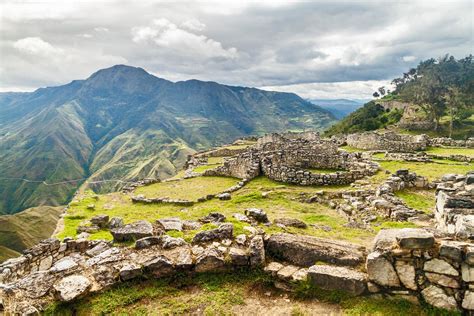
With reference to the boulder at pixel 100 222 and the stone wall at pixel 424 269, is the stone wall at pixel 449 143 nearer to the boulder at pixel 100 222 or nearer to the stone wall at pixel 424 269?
the stone wall at pixel 424 269

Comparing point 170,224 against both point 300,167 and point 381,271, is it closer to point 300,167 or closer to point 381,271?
point 381,271

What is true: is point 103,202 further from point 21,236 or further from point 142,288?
point 21,236

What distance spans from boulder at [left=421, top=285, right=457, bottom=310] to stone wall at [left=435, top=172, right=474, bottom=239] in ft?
5.81

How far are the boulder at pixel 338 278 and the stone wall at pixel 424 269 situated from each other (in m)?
0.29

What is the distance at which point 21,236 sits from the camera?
80000mm

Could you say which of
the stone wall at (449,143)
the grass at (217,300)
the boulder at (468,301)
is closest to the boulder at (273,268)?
the grass at (217,300)

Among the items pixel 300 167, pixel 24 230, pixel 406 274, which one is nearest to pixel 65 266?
pixel 406 274

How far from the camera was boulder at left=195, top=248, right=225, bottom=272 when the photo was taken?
9.50m

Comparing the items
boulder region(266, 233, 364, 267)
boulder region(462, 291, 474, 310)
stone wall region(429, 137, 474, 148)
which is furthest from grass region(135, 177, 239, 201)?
stone wall region(429, 137, 474, 148)

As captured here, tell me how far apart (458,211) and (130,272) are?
1177cm

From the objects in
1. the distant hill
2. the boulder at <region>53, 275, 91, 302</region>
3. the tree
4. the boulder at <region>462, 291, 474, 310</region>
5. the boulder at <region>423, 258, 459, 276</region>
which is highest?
the tree

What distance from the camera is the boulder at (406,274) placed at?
7.79m

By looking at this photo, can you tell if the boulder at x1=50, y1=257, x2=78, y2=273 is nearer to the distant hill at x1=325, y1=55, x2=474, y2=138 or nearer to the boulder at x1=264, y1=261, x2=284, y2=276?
the boulder at x1=264, y1=261, x2=284, y2=276

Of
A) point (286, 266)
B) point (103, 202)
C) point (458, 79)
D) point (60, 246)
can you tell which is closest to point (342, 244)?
point (286, 266)
